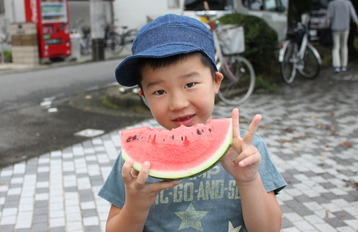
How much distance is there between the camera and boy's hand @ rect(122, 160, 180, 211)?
142 cm

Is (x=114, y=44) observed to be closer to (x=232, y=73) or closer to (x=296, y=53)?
(x=296, y=53)

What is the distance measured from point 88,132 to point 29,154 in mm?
1101

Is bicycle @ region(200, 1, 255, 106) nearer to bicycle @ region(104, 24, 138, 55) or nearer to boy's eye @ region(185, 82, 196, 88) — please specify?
boy's eye @ region(185, 82, 196, 88)

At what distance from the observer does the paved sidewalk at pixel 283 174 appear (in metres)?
3.71

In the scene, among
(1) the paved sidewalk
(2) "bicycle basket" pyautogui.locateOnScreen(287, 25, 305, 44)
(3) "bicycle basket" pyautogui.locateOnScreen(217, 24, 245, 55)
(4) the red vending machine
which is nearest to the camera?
(1) the paved sidewalk

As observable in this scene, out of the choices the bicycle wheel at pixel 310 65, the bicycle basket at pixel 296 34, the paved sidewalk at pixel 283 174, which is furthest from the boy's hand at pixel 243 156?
the bicycle wheel at pixel 310 65

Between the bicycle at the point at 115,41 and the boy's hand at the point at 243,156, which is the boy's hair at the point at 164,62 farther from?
the bicycle at the point at 115,41

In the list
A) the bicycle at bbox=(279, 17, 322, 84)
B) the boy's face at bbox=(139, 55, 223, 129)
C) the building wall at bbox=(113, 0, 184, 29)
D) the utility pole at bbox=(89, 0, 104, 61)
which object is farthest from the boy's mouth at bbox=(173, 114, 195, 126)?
the building wall at bbox=(113, 0, 184, 29)

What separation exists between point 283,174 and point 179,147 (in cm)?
330

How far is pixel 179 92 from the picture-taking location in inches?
66.6

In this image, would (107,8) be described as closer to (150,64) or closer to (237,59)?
(237,59)

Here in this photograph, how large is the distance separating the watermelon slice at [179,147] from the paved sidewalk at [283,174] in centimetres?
215

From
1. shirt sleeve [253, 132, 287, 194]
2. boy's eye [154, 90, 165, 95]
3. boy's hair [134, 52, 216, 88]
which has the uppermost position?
boy's hair [134, 52, 216, 88]

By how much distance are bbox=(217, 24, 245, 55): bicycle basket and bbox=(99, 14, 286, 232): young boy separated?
606 centimetres
